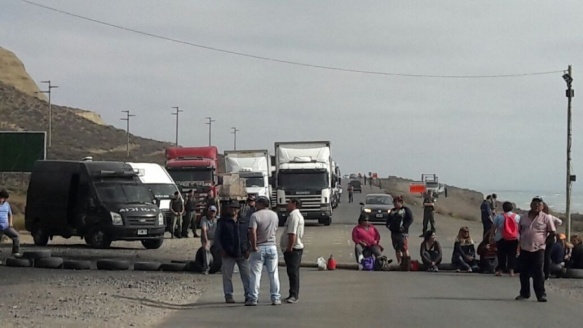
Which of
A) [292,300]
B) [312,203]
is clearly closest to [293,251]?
[292,300]

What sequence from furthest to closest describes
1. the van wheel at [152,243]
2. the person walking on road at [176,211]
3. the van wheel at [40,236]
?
the person walking on road at [176,211] → the van wheel at [40,236] → the van wheel at [152,243]

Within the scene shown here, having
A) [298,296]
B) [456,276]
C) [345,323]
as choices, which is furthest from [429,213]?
[345,323]

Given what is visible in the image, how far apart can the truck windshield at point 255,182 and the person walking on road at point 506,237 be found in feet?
87.2

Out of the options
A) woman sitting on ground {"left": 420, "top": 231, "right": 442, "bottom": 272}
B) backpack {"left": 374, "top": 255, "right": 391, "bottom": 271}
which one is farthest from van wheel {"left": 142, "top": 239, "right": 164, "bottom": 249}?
woman sitting on ground {"left": 420, "top": 231, "right": 442, "bottom": 272}

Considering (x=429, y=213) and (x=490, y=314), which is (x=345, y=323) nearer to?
(x=490, y=314)

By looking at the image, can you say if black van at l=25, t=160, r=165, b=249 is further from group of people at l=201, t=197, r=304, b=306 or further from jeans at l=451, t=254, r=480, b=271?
group of people at l=201, t=197, r=304, b=306

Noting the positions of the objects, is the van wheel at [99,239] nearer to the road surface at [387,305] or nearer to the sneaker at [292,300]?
the road surface at [387,305]

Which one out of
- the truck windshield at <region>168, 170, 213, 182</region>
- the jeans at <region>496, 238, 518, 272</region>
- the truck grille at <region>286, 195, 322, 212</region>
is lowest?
the jeans at <region>496, 238, 518, 272</region>

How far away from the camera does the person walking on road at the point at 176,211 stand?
1366 inches

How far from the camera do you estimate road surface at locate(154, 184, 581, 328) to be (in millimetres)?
13336

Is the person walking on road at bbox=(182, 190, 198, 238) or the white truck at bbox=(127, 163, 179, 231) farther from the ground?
the white truck at bbox=(127, 163, 179, 231)

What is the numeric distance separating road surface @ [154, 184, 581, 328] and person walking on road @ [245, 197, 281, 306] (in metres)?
0.29

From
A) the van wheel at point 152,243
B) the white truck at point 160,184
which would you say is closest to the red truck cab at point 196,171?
the white truck at point 160,184

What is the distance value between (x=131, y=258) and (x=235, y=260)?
416 inches
